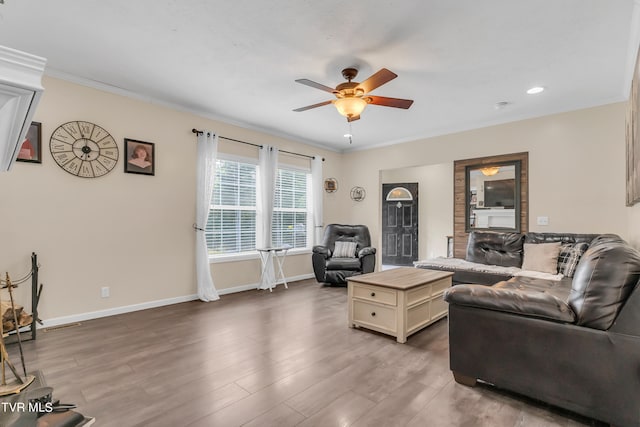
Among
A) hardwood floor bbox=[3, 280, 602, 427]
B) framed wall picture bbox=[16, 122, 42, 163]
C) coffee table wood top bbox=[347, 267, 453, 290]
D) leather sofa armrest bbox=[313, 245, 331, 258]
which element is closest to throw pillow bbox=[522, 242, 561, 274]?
coffee table wood top bbox=[347, 267, 453, 290]

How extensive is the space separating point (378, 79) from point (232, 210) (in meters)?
3.12

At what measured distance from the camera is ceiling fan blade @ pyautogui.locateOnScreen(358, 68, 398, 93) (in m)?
2.47

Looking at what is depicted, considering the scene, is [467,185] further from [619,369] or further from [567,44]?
[619,369]

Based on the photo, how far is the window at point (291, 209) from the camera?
18.1 ft

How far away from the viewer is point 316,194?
6.05 metres

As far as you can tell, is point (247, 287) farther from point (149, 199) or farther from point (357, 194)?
point (357, 194)

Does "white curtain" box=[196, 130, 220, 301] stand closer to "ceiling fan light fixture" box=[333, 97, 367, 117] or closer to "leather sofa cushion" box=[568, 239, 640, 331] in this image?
"ceiling fan light fixture" box=[333, 97, 367, 117]

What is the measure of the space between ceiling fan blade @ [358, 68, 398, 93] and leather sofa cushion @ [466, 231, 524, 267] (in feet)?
9.78

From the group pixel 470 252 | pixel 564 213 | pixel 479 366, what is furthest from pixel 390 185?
pixel 479 366

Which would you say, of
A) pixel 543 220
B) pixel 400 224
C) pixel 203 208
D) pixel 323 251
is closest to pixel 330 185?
pixel 323 251

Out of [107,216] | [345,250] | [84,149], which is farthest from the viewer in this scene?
[345,250]

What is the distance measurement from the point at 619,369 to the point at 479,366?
0.69 meters

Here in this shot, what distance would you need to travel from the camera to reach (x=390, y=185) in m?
8.03

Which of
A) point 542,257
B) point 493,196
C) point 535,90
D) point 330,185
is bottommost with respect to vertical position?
point 542,257
